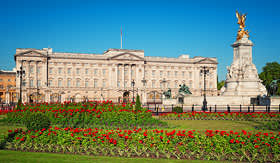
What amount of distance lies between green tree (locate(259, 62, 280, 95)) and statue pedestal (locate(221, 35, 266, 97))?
156ft

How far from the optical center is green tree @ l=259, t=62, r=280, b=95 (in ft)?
273

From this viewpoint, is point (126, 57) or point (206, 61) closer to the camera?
point (126, 57)

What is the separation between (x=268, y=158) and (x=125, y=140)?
5513 mm

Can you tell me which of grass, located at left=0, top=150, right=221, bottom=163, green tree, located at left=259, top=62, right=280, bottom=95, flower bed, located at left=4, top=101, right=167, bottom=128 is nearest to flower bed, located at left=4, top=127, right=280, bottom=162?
grass, located at left=0, top=150, right=221, bottom=163

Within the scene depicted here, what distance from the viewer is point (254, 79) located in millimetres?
38375

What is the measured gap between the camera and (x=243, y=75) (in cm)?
3869

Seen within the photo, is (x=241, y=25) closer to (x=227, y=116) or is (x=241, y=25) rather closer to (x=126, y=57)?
(x=227, y=116)

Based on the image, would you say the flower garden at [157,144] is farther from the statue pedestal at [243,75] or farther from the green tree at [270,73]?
the green tree at [270,73]

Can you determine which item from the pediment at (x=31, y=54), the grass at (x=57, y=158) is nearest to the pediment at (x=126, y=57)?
the pediment at (x=31, y=54)

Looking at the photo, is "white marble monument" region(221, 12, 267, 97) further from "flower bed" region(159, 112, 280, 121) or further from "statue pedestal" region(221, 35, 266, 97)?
"flower bed" region(159, 112, 280, 121)

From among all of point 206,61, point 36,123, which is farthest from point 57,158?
point 206,61

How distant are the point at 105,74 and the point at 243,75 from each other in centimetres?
5466

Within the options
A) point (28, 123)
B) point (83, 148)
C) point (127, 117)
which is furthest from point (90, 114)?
point (83, 148)

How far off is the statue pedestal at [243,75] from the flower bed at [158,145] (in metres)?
28.5
